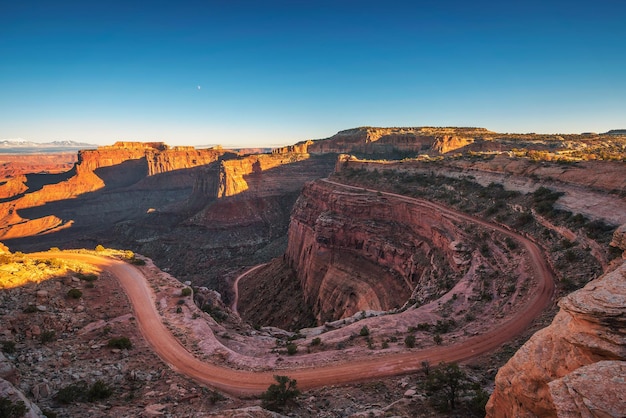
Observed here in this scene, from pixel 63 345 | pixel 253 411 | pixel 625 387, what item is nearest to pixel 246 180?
pixel 63 345

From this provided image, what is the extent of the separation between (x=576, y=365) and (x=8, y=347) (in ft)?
67.2

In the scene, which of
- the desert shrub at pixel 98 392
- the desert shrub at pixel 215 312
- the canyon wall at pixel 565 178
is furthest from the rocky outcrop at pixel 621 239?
the desert shrub at pixel 215 312

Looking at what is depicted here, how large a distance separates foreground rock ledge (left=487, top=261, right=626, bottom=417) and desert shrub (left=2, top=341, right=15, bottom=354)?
18.9 meters

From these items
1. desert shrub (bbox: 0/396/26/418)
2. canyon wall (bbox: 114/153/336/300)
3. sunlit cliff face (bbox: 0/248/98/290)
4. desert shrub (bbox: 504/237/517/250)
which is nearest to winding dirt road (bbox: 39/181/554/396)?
desert shrub (bbox: 504/237/517/250)

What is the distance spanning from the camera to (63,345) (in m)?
15.5

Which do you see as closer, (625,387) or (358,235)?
(625,387)

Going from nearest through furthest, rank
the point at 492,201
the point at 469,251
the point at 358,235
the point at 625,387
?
the point at 625,387
the point at 469,251
the point at 492,201
the point at 358,235

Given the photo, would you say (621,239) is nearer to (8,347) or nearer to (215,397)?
(215,397)

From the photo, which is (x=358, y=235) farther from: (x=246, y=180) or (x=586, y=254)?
(x=246, y=180)

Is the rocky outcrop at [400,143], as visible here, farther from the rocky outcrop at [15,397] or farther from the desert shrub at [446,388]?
the rocky outcrop at [15,397]

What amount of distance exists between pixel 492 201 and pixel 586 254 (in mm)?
12417

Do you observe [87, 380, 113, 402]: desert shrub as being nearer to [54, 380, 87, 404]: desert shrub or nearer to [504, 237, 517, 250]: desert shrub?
[54, 380, 87, 404]: desert shrub

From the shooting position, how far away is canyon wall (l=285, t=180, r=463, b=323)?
2839cm

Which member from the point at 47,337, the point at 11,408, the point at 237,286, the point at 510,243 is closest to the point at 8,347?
the point at 47,337
